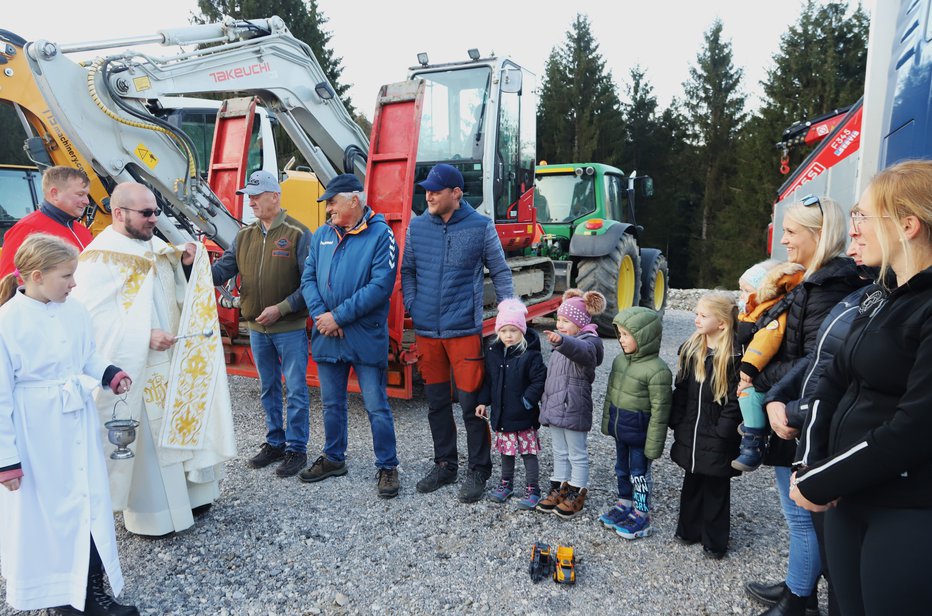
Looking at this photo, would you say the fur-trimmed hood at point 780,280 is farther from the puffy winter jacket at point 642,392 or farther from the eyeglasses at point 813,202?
the puffy winter jacket at point 642,392

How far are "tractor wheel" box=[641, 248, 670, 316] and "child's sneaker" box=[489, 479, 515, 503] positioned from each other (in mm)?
6717

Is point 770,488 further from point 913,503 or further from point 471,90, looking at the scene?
point 471,90

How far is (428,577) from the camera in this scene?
2.94m

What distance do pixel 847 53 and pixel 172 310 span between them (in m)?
24.6

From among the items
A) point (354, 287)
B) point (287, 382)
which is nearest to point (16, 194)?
point (287, 382)

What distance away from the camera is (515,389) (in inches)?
140

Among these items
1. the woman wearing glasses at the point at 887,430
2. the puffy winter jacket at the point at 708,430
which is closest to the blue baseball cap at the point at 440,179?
the puffy winter jacket at the point at 708,430

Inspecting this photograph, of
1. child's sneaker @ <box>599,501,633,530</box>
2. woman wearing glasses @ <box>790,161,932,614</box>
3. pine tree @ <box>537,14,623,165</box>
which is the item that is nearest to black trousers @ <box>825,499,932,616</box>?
woman wearing glasses @ <box>790,161,932,614</box>

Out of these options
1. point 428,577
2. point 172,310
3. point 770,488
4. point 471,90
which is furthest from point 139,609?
point 471,90

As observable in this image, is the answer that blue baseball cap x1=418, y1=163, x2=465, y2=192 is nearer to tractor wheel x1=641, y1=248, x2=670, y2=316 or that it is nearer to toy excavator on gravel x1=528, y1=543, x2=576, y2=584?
toy excavator on gravel x1=528, y1=543, x2=576, y2=584

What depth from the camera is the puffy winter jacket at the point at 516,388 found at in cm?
355

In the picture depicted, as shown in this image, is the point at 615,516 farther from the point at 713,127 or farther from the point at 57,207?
the point at 713,127

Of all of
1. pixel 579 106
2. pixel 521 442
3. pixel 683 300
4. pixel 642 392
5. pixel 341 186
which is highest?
pixel 579 106

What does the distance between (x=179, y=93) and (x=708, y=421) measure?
4670 millimetres
